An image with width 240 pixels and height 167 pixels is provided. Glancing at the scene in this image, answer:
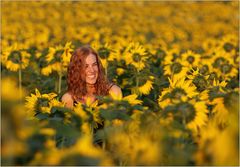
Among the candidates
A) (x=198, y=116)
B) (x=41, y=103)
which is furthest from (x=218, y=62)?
(x=198, y=116)

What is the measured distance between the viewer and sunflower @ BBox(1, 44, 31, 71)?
5598mm

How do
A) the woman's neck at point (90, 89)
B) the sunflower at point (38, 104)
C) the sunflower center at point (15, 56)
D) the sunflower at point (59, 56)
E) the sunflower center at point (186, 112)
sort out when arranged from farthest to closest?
1. the sunflower center at point (15, 56)
2. the sunflower at point (59, 56)
3. the woman's neck at point (90, 89)
4. the sunflower at point (38, 104)
5. the sunflower center at point (186, 112)

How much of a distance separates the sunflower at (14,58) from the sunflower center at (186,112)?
116 inches

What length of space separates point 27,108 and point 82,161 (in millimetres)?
1821

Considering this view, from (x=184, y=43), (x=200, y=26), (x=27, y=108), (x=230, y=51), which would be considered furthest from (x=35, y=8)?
(x=27, y=108)

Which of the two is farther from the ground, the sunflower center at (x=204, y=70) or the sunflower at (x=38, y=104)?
the sunflower center at (x=204, y=70)

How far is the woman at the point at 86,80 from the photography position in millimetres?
4234

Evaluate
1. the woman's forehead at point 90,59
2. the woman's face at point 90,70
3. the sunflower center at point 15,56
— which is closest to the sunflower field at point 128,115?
the sunflower center at point 15,56

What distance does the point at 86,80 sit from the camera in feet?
14.0

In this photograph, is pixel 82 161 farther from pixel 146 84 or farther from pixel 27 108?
pixel 146 84

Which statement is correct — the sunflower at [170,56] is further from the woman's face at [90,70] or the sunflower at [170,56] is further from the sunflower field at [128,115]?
the woman's face at [90,70]

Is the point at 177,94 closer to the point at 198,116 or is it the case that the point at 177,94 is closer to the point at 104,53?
the point at 198,116

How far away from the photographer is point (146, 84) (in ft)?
15.6

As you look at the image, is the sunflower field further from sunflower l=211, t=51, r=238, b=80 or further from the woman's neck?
the woman's neck
